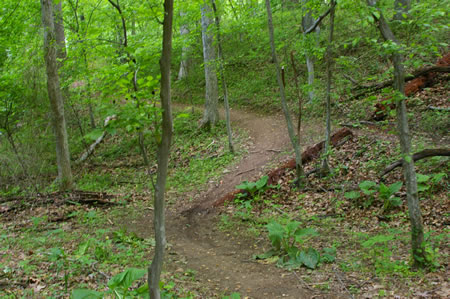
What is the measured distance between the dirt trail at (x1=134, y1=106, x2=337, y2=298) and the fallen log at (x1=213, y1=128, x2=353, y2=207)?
45 centimetres

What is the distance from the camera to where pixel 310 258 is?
5.36 meters

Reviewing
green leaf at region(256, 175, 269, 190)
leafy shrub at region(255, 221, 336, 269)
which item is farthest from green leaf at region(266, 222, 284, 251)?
green leaf at region(256, 175, 269, 190)

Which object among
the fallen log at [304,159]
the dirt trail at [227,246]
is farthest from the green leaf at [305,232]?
the fallen log at [304,159]

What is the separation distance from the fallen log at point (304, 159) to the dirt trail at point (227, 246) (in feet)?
1.47

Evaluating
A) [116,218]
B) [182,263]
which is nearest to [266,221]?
[182,263]

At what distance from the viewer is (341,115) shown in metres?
12.3

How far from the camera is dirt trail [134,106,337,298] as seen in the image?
493 centimetres

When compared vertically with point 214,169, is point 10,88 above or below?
above

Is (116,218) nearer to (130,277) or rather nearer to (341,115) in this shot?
(130,277)

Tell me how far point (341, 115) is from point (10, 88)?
1074 centimetres

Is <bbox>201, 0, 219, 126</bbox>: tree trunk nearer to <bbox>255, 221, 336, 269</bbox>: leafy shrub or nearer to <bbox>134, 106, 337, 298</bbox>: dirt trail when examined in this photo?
A: <bbox>134, 106, 337, 298</bbox>: dirt trail

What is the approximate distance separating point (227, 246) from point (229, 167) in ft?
15.1

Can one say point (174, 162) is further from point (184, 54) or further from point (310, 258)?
point (310, 258)

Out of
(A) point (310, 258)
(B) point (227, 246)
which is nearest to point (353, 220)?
(A) point (310, 258)
